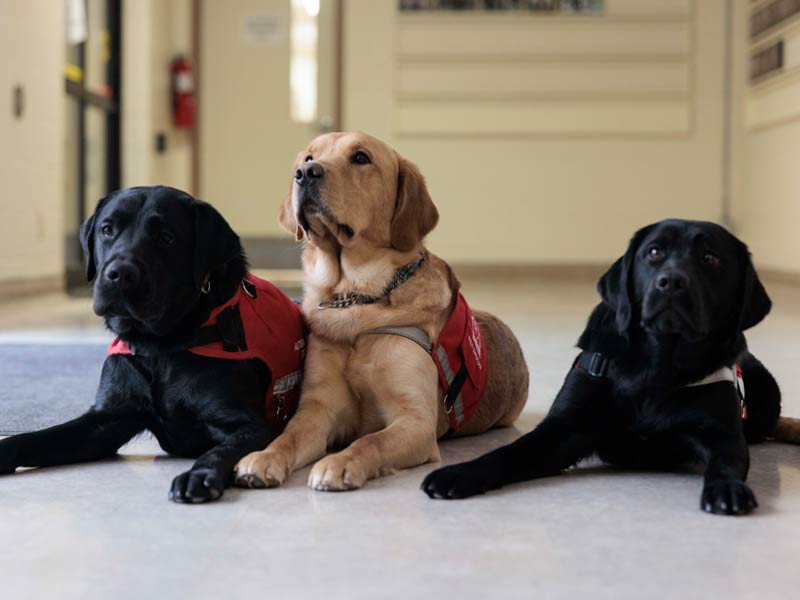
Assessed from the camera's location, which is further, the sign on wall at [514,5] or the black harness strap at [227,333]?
the sign on wall at [514,5]

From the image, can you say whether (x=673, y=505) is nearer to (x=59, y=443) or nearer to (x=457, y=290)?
(x=457, y=290)

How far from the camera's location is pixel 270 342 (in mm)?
2371

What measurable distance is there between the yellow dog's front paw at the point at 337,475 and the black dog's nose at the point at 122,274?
549 millimetres

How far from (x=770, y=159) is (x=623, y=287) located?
723cm

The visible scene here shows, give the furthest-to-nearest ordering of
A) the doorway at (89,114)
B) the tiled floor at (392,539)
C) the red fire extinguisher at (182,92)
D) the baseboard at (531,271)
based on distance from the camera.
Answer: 1. the baseboard at (531,271)
2. the red fire extinguisher at (182,92)
3. the doorway at (89,114)
4. the tiled floor at (392,539)

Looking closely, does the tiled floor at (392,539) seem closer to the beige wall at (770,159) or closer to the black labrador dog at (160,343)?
the black labrador dog at (160,343)

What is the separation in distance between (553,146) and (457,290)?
23.7ft

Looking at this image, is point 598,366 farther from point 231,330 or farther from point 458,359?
point 231,330

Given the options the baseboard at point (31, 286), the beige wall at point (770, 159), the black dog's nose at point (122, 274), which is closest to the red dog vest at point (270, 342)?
the black dog's nose at point (122, 274)

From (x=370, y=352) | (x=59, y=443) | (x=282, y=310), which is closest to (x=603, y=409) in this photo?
(x=370, y=352)

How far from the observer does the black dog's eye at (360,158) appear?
2.45m

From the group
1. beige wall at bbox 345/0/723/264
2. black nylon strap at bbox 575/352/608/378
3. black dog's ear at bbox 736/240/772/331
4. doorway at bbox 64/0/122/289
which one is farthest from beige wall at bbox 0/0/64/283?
black dog's ear at bbox 736/240/772/331

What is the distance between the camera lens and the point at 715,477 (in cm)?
193

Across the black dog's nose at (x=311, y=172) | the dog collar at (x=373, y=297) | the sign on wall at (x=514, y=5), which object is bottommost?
the dog collar at (x=373, y=297)
